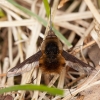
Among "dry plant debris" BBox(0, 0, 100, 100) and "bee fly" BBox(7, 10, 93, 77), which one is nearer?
"bee fly" BBox(7, 10, 93, 77)

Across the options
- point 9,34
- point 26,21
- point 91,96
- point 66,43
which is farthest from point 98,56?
point 9,34

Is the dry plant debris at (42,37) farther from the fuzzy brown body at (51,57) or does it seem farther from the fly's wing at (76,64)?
the fuzzy brown body at (51,57)

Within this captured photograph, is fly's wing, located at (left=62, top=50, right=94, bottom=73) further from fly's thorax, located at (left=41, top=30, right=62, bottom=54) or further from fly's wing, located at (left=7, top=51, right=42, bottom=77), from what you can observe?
fly's wing, located at (left=7, top=51, right=42, bottom=77)

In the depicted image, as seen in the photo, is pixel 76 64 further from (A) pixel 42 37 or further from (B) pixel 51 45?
(A) pixel 42 37

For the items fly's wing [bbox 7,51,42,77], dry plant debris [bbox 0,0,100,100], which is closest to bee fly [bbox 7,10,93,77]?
fly's wing [bbox 7,51,42,77]

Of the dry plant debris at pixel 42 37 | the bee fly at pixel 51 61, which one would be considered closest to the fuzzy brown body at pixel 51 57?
the bee fly at pixel 51 61

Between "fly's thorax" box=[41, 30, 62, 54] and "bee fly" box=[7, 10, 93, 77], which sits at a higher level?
"fly's thorax" box=[41, 30, 62, 54]

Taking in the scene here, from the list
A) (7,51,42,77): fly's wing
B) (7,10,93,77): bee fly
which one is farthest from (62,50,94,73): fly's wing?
(7,51,42,77): fly's wing
